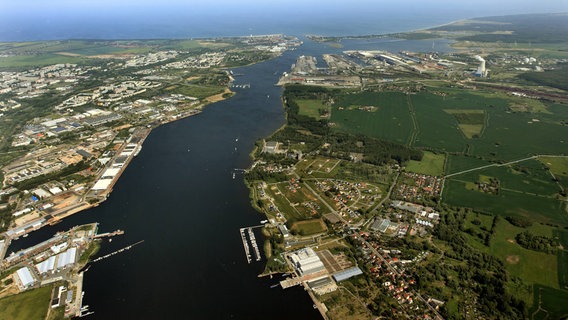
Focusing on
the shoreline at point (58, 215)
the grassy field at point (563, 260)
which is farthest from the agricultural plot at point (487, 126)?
the shoreline at point (58, 215)

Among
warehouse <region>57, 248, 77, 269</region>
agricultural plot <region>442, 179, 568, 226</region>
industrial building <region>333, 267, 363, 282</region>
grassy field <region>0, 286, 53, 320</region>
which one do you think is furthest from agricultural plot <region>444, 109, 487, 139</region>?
grassy field <region>0, 286, 53, 320</region>

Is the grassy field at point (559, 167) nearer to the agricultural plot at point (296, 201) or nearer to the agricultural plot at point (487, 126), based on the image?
the agricultural plot at point (487, 126)

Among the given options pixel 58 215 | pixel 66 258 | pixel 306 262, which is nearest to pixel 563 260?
pixel 306 262

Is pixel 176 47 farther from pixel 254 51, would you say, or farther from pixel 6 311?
pixel 6 311

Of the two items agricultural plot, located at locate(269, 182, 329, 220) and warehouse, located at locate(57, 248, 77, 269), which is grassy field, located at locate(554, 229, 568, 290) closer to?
agricultural plot, located at locate(269, 182, 329, 220)

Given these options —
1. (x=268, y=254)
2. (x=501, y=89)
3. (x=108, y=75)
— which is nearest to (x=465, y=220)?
(x=268, y=254)

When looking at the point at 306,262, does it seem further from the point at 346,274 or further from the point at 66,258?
the point at 66,258
